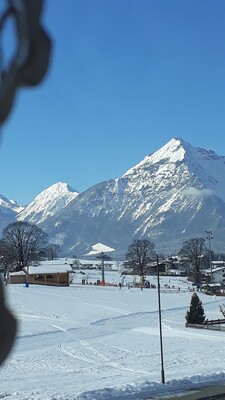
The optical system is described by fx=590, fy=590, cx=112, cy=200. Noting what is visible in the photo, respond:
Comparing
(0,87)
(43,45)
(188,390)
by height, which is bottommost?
(188,390)

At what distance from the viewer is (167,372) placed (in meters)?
30.4

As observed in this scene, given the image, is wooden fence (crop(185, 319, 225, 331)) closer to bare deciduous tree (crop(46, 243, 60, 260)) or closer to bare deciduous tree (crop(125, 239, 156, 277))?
bare deciduous tree (crop(125, 239, 156, 277))

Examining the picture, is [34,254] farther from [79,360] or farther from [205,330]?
[79,360]

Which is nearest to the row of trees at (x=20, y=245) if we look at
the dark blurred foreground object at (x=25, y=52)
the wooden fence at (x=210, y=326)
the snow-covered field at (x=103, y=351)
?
the snow-covered field at (x=103, y=351)

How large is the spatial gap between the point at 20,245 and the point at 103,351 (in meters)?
65.4

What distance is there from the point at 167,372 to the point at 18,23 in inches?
1196

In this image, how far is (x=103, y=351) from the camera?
36.7 meters

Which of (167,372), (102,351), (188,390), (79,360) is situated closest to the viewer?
(188,390)

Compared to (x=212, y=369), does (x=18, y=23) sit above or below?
above

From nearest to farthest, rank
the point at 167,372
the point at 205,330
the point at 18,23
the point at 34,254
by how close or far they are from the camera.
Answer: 1. the point at 18,23
2. the point at 167,372
3. the point at 205,330
4. the point at 34,254

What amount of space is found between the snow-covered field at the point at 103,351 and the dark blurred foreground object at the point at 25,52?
64 cm

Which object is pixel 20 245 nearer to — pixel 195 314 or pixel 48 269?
pixel 48 269

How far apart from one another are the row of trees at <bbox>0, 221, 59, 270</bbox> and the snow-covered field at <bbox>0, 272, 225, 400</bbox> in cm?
3184

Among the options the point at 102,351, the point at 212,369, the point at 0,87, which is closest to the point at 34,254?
the point at 102,351
